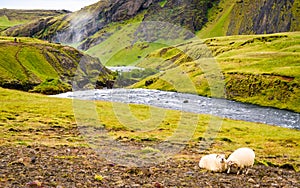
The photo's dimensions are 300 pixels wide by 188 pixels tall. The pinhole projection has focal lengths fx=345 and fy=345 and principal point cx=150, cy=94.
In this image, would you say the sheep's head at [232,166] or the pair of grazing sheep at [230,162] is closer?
the sheep's head at [232,166]

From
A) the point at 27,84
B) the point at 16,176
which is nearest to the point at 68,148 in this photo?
the point at 16,176

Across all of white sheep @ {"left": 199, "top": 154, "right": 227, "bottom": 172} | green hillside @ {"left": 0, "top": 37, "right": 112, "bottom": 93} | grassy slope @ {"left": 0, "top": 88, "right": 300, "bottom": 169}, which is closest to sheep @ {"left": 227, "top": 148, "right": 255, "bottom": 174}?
white sheep @ {"left": 199, "top": 154, "right": 227, "bottom": 172}

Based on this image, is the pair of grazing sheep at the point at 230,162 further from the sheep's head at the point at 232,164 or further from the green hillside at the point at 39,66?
the green hillside at the point at 39,66

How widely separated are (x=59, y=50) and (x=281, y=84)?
123899 millimetres

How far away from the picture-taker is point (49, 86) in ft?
445

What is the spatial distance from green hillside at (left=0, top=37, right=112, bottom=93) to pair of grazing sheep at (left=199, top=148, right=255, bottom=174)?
116556 mm

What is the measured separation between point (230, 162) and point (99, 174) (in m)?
8.61

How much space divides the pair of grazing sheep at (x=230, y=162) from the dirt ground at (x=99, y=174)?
60cm

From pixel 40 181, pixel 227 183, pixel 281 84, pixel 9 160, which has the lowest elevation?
pixel 9 160

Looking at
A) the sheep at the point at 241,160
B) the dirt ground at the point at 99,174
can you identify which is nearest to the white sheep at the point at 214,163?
the sheep at the point at 241,160

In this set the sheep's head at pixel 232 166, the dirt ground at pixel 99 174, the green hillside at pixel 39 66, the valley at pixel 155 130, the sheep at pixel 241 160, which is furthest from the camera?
the green hillside at pixel 39 66

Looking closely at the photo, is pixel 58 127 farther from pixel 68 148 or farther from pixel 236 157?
pixel 236 157

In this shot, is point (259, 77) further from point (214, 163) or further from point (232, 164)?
point (232, 164)

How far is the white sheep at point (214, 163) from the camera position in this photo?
22.2 metres
